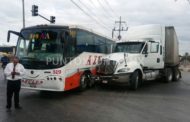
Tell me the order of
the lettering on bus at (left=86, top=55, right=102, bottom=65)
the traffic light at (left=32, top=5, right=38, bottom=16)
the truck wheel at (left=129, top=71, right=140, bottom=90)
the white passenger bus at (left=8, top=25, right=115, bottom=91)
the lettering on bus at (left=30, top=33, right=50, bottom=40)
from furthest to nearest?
the traffic light at (left=32, top=5, right=38, bottom=16)
the truck wheel at (left=129, top=71, right=140, bottom=90)
the lettering on bus at (left=86, top=55, right=102, bottom=65)
the lettering on bus at (left=30, top=33, right=50, bottom=40)
the white passenger bus at (left=8, top=25, right=115, bottom=91)

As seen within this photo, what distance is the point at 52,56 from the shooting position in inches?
445

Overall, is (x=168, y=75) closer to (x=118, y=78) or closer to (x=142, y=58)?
(x=142, y=58)

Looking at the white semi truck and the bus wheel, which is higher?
the white semi truck

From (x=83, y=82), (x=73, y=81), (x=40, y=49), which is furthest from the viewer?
(x=83, y=82)

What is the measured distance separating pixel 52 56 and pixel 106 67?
3807 millimetres

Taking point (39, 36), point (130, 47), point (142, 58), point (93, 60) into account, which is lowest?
point (93, 60)

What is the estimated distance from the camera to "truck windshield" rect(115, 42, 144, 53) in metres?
15.5

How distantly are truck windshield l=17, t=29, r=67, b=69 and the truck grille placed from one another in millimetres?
3533

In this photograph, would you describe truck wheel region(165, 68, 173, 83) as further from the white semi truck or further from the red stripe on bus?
the red stripe on bus

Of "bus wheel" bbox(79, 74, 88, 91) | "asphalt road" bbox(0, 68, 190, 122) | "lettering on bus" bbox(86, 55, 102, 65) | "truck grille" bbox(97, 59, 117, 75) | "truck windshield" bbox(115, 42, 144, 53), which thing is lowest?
"asphalt road" bbox(0, 68, 190, 122)

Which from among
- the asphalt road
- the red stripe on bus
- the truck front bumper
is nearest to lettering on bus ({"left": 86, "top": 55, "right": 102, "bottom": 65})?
the truck front bumper

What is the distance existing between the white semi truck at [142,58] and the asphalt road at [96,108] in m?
1.41

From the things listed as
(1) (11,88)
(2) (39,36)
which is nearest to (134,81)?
(2) (39,36)

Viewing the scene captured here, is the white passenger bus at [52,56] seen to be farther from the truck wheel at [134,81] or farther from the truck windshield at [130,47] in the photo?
the truck windshield at [130,47]
